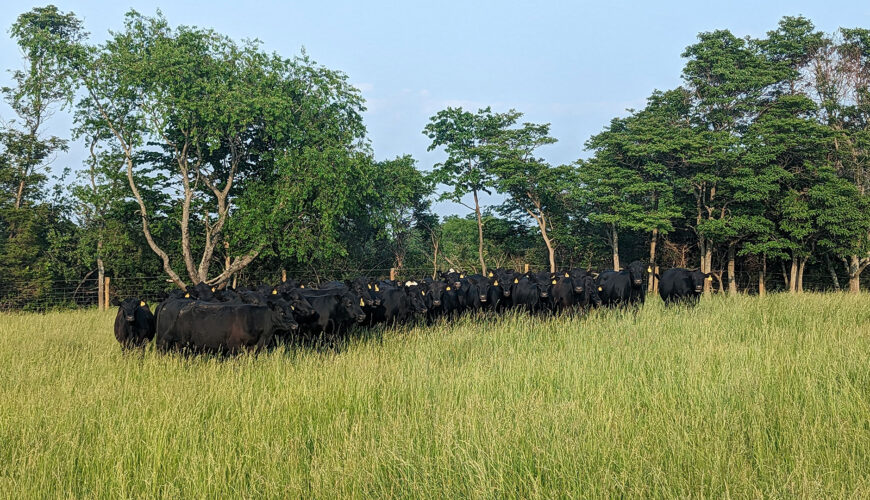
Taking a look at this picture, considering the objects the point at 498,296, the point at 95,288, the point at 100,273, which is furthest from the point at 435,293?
the point at 95,288

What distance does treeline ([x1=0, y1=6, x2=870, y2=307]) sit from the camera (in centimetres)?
2097

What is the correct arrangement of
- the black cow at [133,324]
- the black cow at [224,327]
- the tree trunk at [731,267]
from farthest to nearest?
the tree trunk at [731,267]
the black cow at [133,324]
the black cow at [224,327]

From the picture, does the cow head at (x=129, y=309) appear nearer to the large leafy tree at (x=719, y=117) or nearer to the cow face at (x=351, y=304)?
the cow face at (x=351, y=304)

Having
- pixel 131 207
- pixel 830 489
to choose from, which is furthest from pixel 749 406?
pixel 131 207

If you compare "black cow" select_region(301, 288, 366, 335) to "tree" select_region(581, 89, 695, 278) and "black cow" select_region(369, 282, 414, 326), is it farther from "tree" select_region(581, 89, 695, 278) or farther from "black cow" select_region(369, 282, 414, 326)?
"tree" select_region(581, 89, 695, 278)

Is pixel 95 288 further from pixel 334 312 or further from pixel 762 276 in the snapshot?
pixel 762 276

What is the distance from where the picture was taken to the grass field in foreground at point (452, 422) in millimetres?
4215

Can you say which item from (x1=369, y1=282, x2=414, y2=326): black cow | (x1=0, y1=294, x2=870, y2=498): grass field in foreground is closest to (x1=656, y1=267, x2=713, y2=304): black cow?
(x1=0, y1=294, x2=870, y2=498): grass field in foreground

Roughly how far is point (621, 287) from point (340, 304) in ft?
27.5

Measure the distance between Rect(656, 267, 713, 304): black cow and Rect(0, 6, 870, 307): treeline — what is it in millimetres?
11152

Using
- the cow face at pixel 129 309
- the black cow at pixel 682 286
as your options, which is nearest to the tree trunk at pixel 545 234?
the black cow at pixel 682 286

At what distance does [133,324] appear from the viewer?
10.7 meters

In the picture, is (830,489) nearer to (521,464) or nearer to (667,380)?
(521,464)

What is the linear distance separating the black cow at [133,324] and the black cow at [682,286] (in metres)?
13.1
